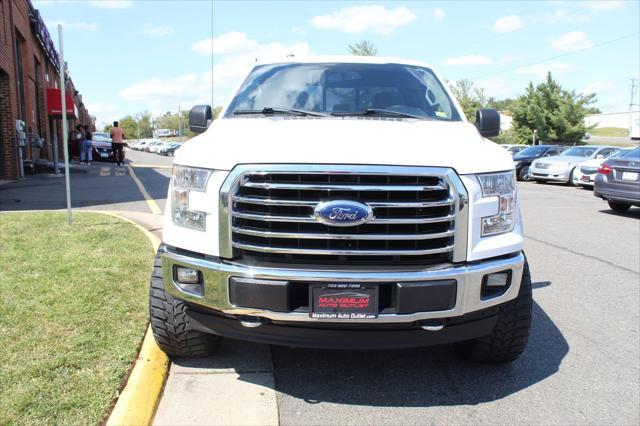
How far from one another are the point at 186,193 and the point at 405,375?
1761mm

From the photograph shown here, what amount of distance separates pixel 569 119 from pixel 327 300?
162 ft

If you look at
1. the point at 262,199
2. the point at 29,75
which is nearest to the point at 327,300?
the point at 262,199

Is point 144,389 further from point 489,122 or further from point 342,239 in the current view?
point 489,122

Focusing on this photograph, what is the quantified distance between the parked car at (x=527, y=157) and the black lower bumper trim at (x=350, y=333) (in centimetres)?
1979

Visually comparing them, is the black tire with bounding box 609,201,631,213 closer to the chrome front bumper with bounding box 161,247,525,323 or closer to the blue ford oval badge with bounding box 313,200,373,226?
the chrome front bumper with bounding box 161,247,525,323

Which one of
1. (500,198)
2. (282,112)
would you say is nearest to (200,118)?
(282,112)

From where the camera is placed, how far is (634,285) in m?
5.59

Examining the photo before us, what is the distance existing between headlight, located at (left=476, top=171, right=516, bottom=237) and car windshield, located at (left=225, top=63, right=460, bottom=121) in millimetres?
1134

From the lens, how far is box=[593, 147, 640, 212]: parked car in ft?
33.9

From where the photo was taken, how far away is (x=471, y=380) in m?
3.34

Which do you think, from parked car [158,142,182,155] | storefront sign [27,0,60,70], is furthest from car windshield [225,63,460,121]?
parked car [158,142,182,155]

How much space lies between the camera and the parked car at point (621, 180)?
33.9ft

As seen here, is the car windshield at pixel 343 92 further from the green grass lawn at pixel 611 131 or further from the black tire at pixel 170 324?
the green grass lawn at pixel 611 131

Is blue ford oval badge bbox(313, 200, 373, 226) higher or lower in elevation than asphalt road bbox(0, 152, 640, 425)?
higher
